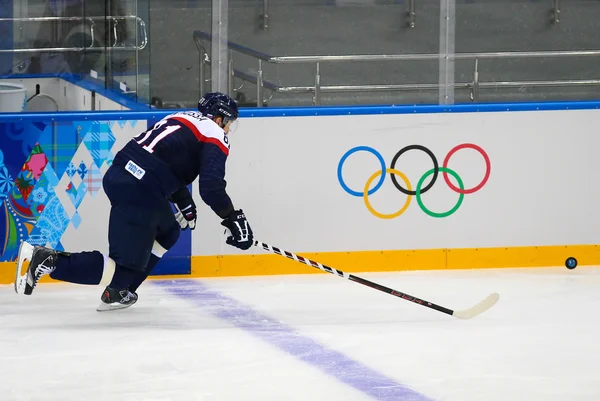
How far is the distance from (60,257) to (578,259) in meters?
2.83

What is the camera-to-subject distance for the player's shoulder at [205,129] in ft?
15.7

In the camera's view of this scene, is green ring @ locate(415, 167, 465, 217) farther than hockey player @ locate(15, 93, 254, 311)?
Yes

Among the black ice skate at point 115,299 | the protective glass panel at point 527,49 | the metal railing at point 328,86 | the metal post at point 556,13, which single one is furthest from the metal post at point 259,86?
the metal post at point 556,13

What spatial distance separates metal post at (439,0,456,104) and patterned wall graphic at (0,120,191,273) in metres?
1.77

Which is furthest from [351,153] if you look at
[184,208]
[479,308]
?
[479,308]

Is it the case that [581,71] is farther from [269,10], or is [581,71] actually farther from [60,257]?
[60,257]

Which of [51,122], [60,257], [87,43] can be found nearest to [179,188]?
[60,257]

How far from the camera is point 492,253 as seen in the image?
609 centimetres

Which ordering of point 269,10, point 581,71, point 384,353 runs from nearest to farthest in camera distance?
point 384,353 < point 581,71 < point 269,10

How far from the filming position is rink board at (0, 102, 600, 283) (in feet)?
18.6

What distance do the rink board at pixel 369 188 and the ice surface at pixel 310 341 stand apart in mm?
148

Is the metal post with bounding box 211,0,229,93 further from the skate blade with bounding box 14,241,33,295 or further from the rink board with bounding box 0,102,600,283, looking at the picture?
the skate blade with bounding box 14,241,33,295

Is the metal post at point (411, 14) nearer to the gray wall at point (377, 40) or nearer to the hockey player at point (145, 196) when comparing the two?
the gray wall at point (377, 40)

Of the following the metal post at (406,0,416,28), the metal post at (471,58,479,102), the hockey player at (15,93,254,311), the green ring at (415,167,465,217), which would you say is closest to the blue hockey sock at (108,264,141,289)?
the hockey player at (15,93,254,311)
